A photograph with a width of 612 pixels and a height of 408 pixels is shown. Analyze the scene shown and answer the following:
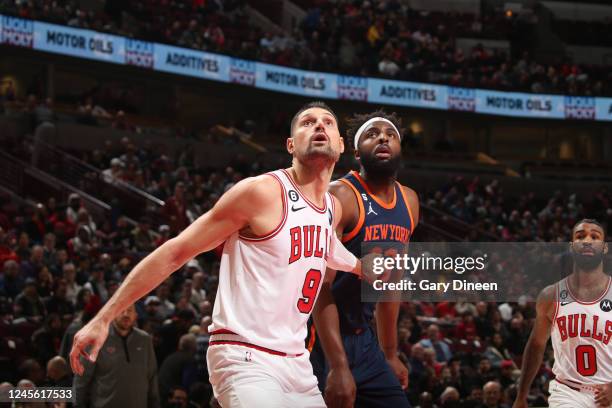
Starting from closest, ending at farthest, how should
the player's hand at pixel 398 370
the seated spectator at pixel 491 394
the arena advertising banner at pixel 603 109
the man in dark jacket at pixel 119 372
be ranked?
the player's hand at pixel 398 370, the man in dark jacket at pixel 119 372, the seated spectator at pixel 491 394, the arena advertising banner at pixel 603 109

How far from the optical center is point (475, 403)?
10.5 meters

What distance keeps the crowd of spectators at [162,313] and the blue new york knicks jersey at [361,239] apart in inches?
146

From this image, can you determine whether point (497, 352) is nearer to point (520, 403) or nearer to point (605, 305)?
point (605, 305)

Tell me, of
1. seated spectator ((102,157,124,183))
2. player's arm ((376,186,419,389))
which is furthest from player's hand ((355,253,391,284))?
seated spectator ((102,157,124,183))

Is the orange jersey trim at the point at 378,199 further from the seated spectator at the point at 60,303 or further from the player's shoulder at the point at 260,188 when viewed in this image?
the seated spectator at the point at 60,303

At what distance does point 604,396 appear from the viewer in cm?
627

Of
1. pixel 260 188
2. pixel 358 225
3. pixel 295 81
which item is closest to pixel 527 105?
pixel 295 81

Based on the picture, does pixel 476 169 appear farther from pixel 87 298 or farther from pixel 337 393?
pixel 337 393

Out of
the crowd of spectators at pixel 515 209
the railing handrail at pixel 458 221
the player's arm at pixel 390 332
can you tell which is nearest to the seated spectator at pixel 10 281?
the player's arm at pixel 390 332

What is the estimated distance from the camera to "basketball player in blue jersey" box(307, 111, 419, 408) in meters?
5.59

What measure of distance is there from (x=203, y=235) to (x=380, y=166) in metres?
1.82

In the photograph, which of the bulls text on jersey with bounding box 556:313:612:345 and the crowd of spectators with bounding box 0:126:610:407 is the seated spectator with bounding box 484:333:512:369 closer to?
the crowd of spectators with bounding box 0:126:610:407

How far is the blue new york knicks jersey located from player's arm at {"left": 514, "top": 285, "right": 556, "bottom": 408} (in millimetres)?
1401

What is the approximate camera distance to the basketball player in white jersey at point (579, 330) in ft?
21.0
